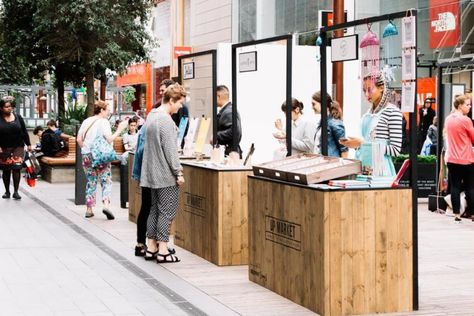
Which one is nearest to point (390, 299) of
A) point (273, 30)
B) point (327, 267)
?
point (327, 267)

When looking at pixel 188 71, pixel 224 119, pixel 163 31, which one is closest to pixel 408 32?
pixel 224 119

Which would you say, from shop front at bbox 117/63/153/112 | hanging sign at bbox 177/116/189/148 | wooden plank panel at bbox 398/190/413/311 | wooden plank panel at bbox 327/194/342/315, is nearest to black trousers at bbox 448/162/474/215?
hanging sign at bbox 177/116/189/148

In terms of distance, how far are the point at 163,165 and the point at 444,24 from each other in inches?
477

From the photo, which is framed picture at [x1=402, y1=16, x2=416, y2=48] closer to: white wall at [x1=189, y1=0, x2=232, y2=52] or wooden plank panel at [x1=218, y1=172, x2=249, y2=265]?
wooden plank panel at [x1=218, y1=172, x2=249, y2=265]

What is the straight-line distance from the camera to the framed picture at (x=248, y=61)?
10422 mm

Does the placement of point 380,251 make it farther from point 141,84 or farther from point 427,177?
point 141,84

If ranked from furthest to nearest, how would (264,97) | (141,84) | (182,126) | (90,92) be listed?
1. (141,84)
2. (90,92)
3. (264,97)
4. (182,126)

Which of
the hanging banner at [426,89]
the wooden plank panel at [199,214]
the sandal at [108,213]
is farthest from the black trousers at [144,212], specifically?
the hanging banner at [426,89]

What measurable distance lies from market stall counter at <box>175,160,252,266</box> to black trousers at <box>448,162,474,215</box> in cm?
520

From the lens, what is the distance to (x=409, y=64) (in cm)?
775

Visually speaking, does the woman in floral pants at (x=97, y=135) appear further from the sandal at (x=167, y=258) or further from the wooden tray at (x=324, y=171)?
the wooden tray at (x=324, y=171)

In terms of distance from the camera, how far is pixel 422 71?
2100 centimetres

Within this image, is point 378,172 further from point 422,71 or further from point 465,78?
point 422,71

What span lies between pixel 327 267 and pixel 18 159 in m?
11.0
